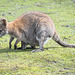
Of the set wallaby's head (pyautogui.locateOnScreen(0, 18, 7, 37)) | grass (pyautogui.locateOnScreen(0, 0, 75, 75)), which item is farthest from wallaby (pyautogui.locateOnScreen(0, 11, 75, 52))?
grass (pyautogui.locateOnScreen(0, 0, 75, 75))

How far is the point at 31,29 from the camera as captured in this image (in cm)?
700

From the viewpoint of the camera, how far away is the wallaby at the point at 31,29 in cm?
672

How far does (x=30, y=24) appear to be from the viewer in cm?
700

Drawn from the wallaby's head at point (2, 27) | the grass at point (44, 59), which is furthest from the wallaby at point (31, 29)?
the grass at point (44, 59)

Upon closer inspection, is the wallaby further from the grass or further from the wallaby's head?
the grass

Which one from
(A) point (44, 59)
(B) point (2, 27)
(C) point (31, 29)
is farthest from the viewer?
(C) point (31, 29)

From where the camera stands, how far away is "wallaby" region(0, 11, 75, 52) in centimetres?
672

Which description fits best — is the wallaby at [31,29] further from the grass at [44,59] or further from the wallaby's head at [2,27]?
the grass at [44,59]

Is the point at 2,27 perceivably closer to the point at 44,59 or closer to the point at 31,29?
the point at 31,29

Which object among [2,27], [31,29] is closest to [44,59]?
[31,29]

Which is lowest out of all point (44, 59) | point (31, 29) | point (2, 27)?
point (44, 59)

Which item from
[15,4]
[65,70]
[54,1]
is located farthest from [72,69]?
[54,1]

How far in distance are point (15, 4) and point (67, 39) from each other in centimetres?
662

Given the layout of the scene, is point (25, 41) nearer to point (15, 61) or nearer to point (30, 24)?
point (30, 24)
